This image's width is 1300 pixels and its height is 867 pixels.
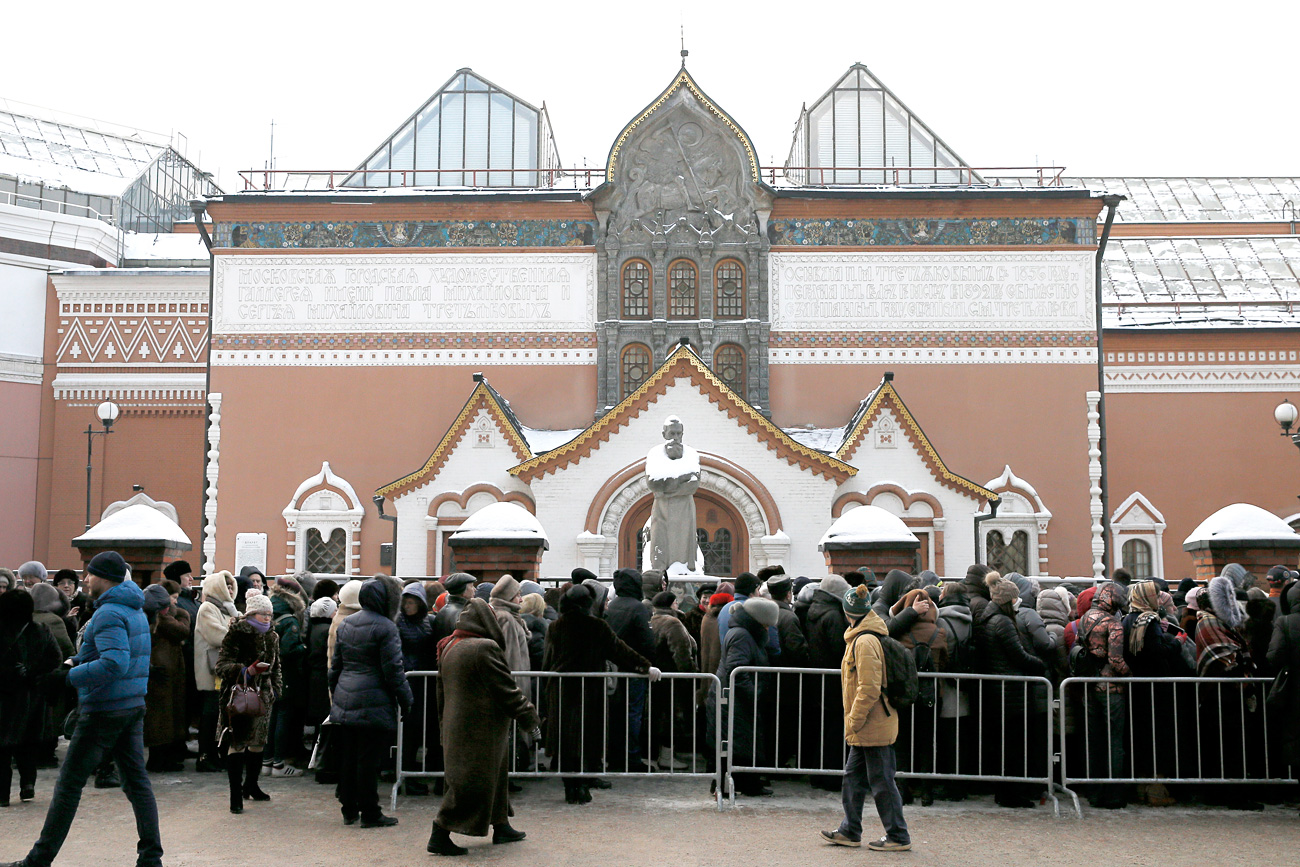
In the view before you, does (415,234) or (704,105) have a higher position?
(704,105)

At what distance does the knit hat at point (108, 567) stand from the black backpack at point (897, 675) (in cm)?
467

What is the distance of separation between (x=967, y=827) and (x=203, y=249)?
31582 mm

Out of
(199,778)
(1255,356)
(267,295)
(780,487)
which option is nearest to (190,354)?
(267,295)

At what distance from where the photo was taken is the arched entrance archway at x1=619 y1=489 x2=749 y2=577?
2328cm

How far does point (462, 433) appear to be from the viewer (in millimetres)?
24125

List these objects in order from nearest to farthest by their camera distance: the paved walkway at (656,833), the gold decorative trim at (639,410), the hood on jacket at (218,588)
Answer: the paved walkway at (656,833) < the hood on jacket at (218,588) < the gold decorative trim at (639,410)

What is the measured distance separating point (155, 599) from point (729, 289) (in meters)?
18.1

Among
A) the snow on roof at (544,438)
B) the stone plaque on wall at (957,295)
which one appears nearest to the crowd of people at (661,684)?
the snow on roof at (544,438)

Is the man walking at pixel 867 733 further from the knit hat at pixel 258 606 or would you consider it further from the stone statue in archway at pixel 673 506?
the stone statue in archway at pixel 673 506

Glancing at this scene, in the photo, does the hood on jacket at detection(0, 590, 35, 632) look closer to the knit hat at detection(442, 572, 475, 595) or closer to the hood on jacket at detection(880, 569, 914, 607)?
the knit hat at detection(442, 572, 475, 595)

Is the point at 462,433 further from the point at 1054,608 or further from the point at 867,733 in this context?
the point at 867,733

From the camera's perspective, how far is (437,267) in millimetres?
26375

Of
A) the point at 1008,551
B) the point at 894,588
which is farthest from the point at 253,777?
the point at 1008,551

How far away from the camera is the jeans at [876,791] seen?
7992 millimetres
